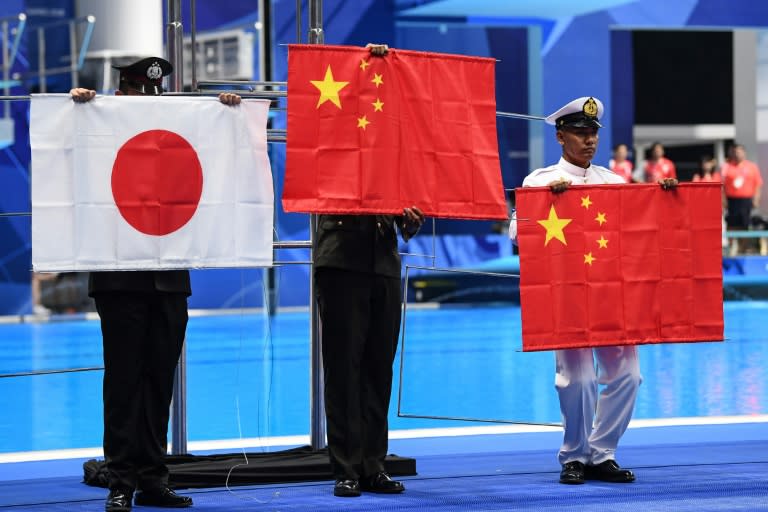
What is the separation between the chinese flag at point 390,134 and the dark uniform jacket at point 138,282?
21.6 inches

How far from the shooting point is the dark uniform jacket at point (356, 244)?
515cm

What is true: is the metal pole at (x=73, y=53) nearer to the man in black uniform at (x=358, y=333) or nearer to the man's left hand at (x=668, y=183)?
the man in black uniform at (x=358, y=333)

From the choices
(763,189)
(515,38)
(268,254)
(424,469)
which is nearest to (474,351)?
(424,469)

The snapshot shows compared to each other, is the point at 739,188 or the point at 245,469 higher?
the point at 739,188

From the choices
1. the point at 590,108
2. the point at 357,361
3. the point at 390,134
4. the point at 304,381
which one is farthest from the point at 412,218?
the point at 304,381

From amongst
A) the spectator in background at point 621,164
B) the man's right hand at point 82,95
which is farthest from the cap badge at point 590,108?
the spectator in background at point 621,164

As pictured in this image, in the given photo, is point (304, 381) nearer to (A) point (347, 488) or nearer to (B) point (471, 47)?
(A) point (347, 488)

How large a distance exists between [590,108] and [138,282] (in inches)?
85.2

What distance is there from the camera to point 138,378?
16.1 feet

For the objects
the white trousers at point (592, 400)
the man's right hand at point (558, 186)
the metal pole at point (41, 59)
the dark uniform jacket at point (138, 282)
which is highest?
the metal pole at point (41, 59)

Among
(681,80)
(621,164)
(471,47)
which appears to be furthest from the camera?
(681,80)

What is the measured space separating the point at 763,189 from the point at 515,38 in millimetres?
9424

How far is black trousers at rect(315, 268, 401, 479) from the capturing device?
518 centimetres

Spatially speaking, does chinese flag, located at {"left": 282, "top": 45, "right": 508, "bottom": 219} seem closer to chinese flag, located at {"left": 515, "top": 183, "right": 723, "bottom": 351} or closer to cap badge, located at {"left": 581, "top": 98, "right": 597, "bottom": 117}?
chinese flag, located at {"left": 515, "top": 183, "right": 723, "bottom": 351}
